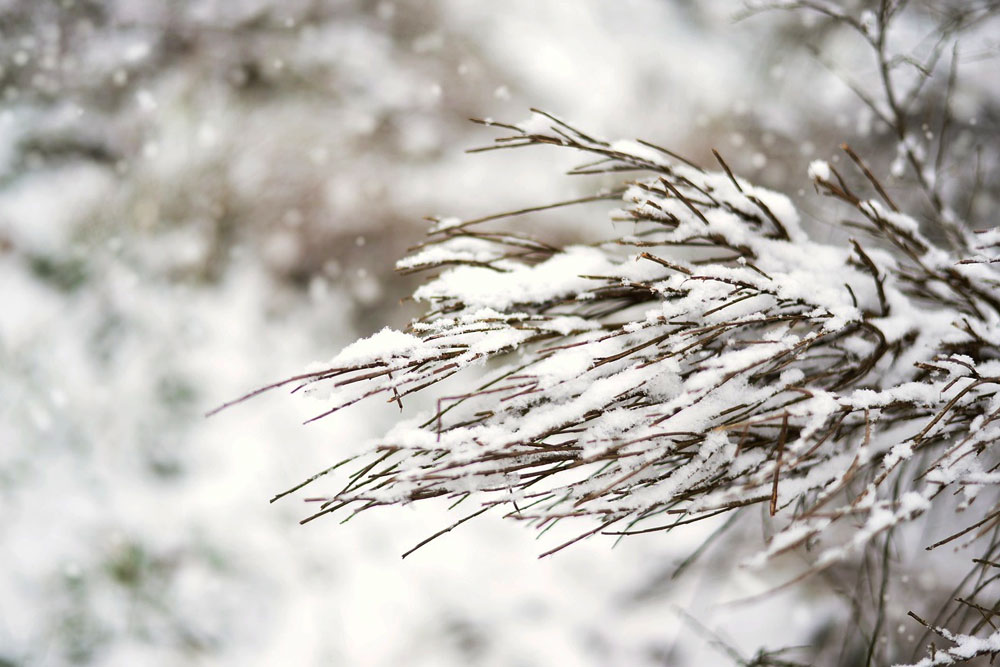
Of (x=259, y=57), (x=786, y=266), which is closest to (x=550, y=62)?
(x=259, y=57)

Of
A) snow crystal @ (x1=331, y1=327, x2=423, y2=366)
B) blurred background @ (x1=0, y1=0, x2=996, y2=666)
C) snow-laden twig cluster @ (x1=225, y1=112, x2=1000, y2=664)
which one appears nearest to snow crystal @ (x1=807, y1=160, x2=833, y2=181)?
snow-laden twig cluster @ (x1=225, y1=112, x2=1000, y2=664)

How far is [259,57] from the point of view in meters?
3.80

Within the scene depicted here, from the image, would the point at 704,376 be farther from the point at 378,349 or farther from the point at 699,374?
the point at 378,349

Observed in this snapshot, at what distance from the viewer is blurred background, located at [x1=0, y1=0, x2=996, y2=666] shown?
129 inches

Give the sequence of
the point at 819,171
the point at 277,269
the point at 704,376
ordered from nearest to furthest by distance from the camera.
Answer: the point at 704,376
the point at 819,171
the point at 277,269

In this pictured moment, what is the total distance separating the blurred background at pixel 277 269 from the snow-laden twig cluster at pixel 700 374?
242 centimetres

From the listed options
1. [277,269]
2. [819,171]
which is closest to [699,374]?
[819,171]

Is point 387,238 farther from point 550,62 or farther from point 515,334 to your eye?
point 515,334

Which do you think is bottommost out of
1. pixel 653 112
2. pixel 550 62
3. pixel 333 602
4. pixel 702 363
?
pixel 333 602

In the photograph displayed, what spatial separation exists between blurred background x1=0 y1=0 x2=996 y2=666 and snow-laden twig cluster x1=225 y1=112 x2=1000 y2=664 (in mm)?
2416

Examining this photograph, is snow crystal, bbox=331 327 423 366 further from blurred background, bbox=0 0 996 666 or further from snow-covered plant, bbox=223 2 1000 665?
blurred background, bbox=0 0 996 666

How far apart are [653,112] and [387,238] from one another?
180cm

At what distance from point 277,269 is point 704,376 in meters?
3.43

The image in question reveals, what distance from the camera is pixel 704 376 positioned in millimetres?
829
